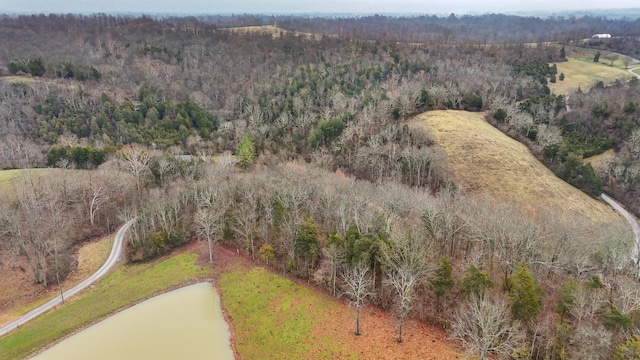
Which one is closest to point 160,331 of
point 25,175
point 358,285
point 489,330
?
point 358,285

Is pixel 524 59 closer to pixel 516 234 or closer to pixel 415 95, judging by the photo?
pixel 415 95

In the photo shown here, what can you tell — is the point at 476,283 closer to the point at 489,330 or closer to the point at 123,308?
the point at 489,330

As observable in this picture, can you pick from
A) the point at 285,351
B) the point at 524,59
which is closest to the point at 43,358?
the point at 285,351

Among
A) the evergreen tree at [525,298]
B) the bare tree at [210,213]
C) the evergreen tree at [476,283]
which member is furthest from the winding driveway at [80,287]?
the evergreen tree at [525,298]

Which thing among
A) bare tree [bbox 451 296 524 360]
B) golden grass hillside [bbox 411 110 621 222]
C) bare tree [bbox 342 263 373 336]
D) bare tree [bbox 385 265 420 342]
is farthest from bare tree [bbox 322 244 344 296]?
golden grass hillside [bbox 411 110 621 222]

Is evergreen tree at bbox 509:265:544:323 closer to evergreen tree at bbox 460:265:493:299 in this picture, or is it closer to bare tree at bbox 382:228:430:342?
evergreen tree at bbox 460:265:493:299
